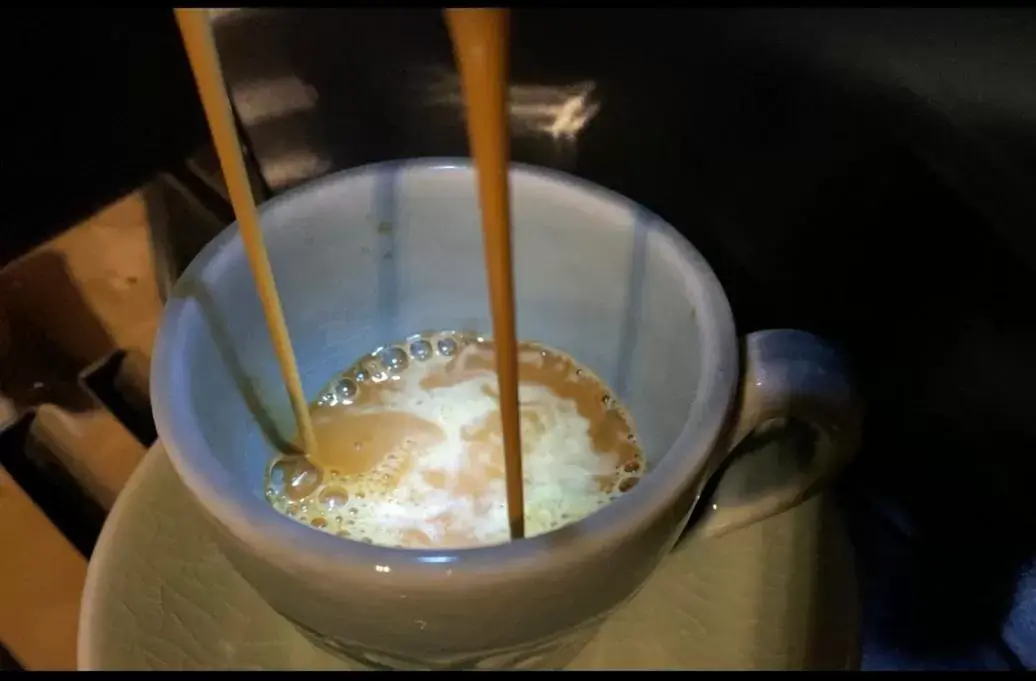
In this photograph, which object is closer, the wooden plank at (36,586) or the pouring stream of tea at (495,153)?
the pouring stream of tea at (495,153)

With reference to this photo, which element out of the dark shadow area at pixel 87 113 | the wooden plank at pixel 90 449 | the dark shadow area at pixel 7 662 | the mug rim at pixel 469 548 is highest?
the dark shadow area at pixel 87 113

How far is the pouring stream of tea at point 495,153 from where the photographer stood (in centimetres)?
18

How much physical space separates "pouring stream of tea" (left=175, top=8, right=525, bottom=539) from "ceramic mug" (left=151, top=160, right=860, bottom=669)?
14 mm

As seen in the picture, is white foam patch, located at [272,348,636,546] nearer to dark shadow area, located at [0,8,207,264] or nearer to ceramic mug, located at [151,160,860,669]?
ceramic mug, located at [151,160,860,669]

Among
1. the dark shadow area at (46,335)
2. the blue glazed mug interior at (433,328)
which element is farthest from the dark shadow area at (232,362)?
the dark shadow area at (46,335)

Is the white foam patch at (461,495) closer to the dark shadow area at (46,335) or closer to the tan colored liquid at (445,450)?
the tan colored liquid at (445,450)

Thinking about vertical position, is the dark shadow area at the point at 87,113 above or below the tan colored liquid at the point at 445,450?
above

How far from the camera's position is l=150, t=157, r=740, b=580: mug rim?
222 millimetres

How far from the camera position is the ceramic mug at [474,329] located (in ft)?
0.74

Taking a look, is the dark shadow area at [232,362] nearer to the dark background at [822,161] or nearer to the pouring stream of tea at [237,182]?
the pouring stream of tea at [237,182]

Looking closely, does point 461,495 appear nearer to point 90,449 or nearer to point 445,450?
point 445,450

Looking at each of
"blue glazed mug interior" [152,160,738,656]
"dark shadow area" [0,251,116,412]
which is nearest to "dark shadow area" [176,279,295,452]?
"blue glazed mug interior" [152,160,738,656]

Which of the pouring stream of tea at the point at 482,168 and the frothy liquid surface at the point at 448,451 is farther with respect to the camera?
the frothy liquid surface at the point at 448,451

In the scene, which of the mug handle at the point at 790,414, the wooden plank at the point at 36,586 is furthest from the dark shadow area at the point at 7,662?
the mug handle at the point at 790,414
